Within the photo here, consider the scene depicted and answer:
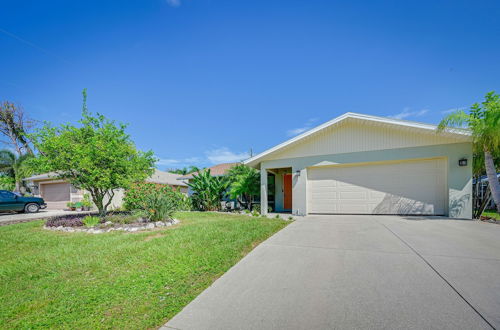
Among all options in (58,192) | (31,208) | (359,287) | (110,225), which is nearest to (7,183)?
(58,192)

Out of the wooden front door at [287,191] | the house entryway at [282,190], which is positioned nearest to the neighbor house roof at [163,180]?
the house entryway at [282,190]

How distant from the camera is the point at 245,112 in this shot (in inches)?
651

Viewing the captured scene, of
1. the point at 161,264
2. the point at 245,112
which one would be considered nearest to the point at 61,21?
the point at 245,112

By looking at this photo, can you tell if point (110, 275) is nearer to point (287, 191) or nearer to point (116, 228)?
point (116, 228)

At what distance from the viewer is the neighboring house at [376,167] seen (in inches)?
291

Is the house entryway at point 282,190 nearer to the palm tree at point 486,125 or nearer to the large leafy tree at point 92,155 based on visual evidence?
the palm tree at point 486,125

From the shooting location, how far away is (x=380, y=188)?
863cm

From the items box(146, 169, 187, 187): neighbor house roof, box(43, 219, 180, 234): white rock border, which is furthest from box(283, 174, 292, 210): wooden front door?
box(146, 169, 187, 187): neighbor house roof

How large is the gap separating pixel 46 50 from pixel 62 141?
25.8ft

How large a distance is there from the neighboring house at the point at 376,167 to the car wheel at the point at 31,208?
50.3 feet

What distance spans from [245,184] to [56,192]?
658 inches

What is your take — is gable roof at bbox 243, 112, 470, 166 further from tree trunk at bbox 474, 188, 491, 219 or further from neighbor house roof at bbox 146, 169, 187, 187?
neighbor house roof at bbox 146, 169, 187, 187

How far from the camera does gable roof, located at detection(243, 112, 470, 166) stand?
7.15 meters

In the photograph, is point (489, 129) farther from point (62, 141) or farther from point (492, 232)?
point (62, 141)
